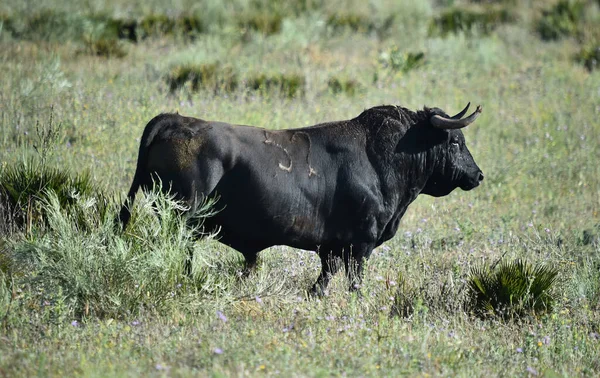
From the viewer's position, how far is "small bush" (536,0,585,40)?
21.0 metres

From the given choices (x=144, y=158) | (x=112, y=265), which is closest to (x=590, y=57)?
(x=144, y=158)

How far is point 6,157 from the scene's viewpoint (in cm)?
1040

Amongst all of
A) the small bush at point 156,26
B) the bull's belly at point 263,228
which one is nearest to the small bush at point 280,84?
the small bush at point 156,26

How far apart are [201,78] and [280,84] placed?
1326 mm

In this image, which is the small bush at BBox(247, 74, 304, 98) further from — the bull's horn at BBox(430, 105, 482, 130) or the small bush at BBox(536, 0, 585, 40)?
the small bush at BBox(536, 0, 585, 40)

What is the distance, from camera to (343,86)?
15.2 metres

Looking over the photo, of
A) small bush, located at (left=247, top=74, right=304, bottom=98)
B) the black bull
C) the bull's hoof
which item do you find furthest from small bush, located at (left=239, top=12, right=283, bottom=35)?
the bull's hoof

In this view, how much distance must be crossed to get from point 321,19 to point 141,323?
1431 cm

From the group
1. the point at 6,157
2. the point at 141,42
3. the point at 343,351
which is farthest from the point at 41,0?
the point at 343,351

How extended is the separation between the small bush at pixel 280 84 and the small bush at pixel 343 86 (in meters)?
0.62

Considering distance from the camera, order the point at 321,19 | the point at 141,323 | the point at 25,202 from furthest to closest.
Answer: the point at 321,19 → the point at 25,202 → the point at 141,323

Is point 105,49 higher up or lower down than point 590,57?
lower down

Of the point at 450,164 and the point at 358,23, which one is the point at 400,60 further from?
the point at 450,164

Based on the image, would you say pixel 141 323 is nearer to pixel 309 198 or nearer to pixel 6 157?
pixel 309 198
